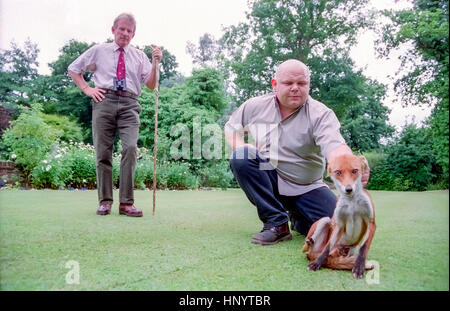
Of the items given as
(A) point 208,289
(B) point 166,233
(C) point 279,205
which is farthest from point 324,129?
(B) point 166,233

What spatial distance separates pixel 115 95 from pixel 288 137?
169cm

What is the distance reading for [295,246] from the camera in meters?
2.04

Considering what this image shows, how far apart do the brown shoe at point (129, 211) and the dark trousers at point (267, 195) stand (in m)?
1.20

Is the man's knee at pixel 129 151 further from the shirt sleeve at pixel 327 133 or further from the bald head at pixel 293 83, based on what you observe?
the shirt sleeve at pixel 327 133

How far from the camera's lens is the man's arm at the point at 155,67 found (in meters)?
2.99

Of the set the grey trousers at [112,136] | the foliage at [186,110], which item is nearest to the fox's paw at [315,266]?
the grey trousers at [112,136]

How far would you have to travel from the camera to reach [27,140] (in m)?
5.93

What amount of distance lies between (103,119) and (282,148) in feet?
5.59

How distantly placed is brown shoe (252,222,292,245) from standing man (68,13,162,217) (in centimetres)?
135

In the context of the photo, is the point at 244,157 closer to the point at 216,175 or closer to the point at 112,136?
the point at 112,136

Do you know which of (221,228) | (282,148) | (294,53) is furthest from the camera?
(294,53)

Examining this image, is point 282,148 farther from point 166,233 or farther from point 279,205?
point 166,233

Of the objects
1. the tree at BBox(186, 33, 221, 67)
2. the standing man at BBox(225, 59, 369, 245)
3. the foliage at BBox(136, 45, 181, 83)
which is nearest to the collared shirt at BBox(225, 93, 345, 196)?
the standing man at BBox(225, 59, 369, 245)

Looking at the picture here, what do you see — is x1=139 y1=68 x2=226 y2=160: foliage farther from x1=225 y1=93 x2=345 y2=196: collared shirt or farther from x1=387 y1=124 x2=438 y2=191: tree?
x1=387 y1=124 x2=438 y2=191: tree
